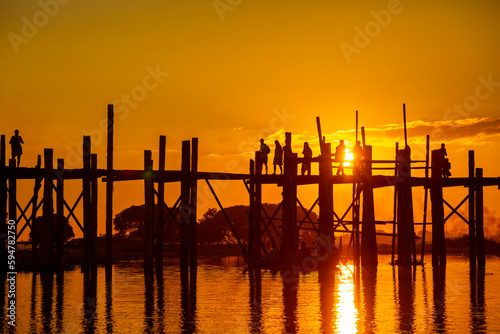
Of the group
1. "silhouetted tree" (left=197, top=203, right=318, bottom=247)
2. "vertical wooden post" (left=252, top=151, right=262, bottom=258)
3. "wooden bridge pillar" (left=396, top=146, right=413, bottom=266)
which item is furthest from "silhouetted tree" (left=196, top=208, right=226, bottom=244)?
"wooden bridge pillar" (left=396, top=146, right=413, bottom=266)

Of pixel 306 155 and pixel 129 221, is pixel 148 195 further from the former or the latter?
pixel 129 221

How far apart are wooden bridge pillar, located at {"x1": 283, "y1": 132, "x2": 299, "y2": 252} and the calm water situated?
72.8 inches

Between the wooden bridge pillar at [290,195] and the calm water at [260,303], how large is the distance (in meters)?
1.85

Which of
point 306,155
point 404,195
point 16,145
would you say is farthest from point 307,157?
point 16,145

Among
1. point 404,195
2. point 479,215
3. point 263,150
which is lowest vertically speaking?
point 479,215

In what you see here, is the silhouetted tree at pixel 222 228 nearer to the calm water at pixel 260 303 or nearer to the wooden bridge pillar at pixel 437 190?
the wooden bridge pillar at pixel 437 190

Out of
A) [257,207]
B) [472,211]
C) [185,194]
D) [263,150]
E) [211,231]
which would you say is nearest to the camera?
[185,194]

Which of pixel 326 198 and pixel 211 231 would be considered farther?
pixel 211 231

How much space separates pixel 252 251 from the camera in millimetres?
39688

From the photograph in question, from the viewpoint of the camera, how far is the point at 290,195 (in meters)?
34.4

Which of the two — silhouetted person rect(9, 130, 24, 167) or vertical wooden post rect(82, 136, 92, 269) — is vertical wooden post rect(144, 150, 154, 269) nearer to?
vertical wooden post rect(82, 136, 92, 269)

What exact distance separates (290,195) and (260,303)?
10.7 m

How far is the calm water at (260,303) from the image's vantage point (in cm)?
1961

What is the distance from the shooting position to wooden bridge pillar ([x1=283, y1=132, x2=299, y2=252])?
113 ft
